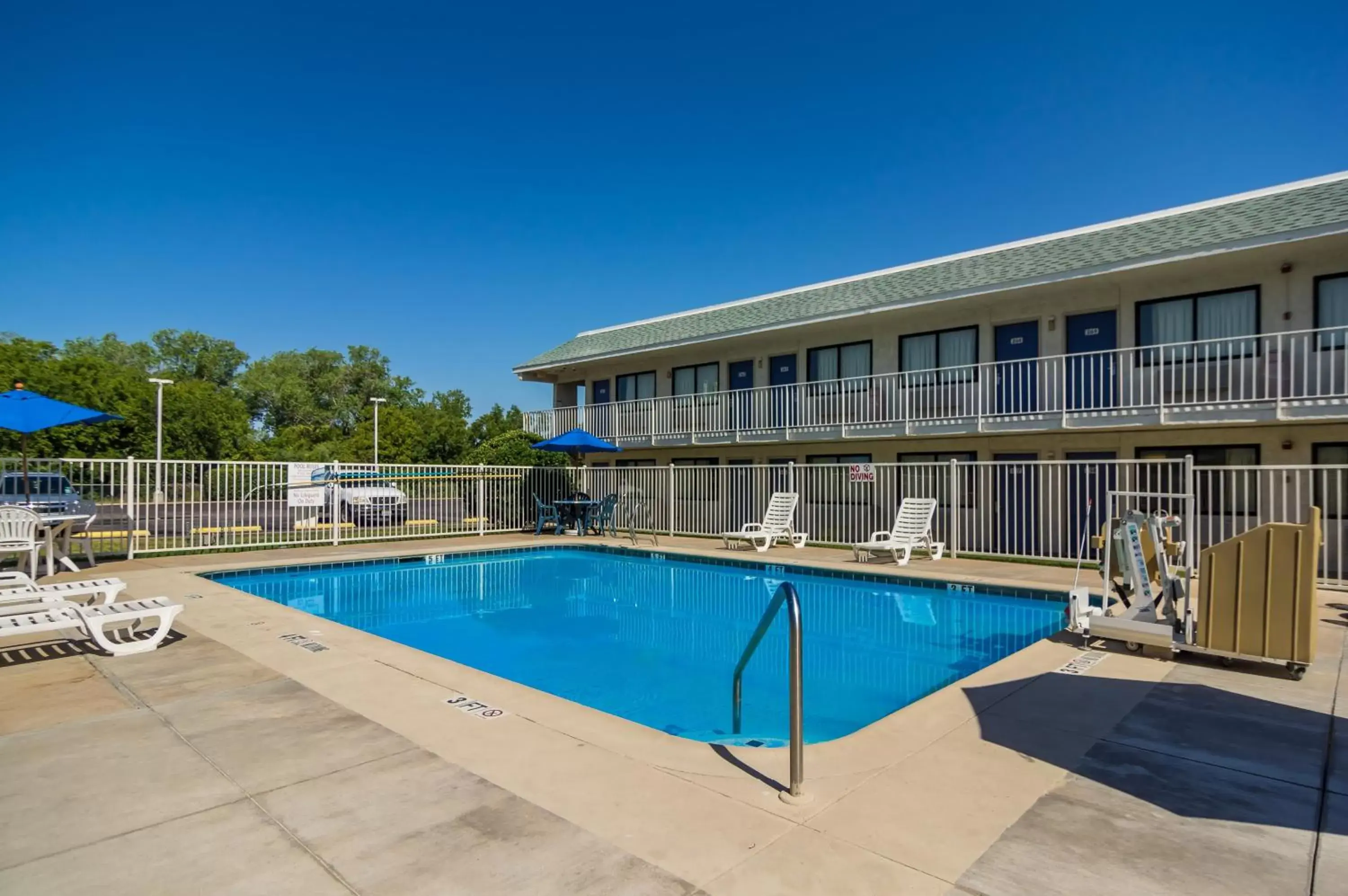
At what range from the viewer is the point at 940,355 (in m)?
17.1

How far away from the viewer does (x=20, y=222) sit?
29.9 m

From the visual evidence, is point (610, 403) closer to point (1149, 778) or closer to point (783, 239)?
point (783, 239)

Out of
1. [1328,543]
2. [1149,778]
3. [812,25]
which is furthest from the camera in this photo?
[812,25]

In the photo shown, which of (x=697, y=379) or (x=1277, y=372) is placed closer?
(x=1277, y=372)

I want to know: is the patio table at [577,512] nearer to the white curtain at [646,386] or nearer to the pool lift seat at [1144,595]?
the white curtain at [646,386]

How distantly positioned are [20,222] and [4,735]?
3702cm

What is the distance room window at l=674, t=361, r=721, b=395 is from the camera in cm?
2189

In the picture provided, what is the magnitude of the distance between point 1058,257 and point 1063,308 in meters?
1.14

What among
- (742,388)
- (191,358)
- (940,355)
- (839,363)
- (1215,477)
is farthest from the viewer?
(191,358)

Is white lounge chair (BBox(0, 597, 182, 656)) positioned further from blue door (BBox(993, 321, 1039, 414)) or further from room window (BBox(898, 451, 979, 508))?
blue door (BBox(993, 321, 1039, 414))

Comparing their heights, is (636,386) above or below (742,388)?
above

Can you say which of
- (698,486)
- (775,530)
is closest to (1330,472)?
(775,530)

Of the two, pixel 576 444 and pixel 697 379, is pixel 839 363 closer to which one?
pixel 697 379

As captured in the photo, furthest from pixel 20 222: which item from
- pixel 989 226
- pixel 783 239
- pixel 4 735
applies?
pixel 989 226
